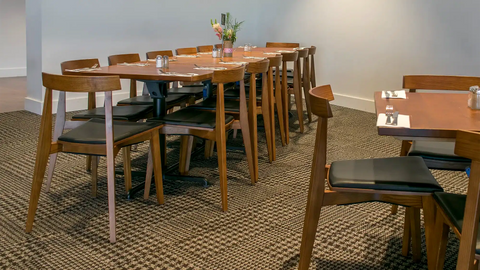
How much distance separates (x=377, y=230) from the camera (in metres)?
2.53

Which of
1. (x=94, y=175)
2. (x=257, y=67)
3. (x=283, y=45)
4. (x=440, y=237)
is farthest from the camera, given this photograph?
(x=283, y=45)

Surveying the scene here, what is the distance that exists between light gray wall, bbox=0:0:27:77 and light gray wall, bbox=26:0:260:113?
3.33m

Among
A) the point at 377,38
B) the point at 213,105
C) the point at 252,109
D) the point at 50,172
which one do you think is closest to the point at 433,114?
the point at 252,109

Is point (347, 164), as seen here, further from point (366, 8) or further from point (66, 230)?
point (366, 8)

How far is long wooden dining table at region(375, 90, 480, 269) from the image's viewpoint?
135 cm

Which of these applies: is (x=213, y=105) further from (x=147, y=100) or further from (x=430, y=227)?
(x=430, y=227)

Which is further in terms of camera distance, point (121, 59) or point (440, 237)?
point (121, 59)

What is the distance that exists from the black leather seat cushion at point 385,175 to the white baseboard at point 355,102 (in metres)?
4.19

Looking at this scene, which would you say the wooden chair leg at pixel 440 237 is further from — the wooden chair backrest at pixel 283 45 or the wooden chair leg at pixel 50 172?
the wooden chair backrest at pixel 283 45

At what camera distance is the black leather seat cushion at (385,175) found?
1.70m

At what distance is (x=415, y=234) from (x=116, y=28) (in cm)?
471

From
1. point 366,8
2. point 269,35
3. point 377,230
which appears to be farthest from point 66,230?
point 269,35

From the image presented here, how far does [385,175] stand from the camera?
1.79m

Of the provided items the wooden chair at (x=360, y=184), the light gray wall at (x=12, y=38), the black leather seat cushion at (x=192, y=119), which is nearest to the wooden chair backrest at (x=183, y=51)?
the black leather seat cushion at (x=192, y=119)
